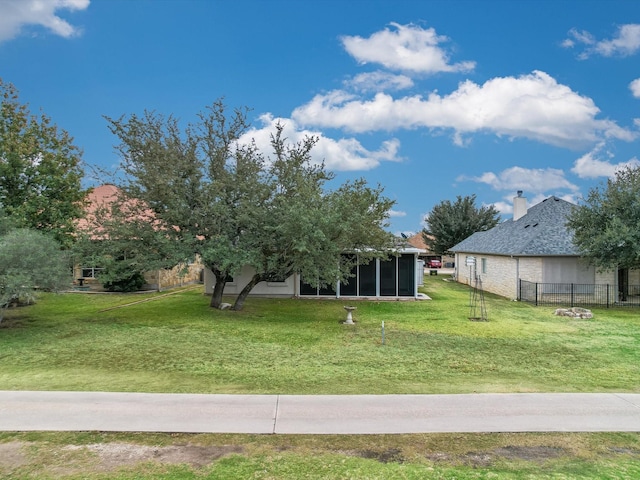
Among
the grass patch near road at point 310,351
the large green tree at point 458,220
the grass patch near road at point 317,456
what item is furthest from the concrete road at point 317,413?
the large green tree at point 458,220

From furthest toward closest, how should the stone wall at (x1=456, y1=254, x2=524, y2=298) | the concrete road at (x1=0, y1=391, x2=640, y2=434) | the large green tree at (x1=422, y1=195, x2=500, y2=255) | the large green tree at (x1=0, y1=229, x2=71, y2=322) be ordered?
the large green tree at (x1=422, y1=195, x2=500, y2=255) < the stone wall at (x1=456, y1=254, x2=524, y2=298) < the large green tree at (x1=0, y1=229, x2=71, y2=322) < the concrete road at (x1=0, y1=391, x2=640, y2=434)

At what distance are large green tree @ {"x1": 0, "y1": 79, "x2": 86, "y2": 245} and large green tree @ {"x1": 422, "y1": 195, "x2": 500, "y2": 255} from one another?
34841 millimetres

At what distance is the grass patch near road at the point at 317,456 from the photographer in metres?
4.32

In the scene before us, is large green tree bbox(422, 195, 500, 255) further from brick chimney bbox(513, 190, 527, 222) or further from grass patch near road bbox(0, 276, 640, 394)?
grass patch near road bbox(0, 276, 640, 394)

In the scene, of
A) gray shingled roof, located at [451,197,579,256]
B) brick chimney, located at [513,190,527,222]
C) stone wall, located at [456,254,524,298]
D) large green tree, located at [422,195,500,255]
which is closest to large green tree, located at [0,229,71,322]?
gray shingled roof, located at [451,197,579,256]

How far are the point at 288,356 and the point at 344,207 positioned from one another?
577 centimetres

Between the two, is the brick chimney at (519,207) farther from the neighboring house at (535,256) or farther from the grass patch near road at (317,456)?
the grass patch near road at (317,456)

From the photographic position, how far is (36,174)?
17562 millimetres

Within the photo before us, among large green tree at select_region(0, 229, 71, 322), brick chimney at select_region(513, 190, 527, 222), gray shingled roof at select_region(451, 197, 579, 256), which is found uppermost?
brick chimney at select_region(513, 190, 527, 222)

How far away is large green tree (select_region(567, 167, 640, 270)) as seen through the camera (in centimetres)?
1769

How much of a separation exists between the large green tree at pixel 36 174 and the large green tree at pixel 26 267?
5.64 meters

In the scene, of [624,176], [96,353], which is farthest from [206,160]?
[624,176]

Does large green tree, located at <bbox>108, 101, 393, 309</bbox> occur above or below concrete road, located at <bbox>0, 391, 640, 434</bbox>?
above

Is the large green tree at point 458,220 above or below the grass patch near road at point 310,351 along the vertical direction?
above
